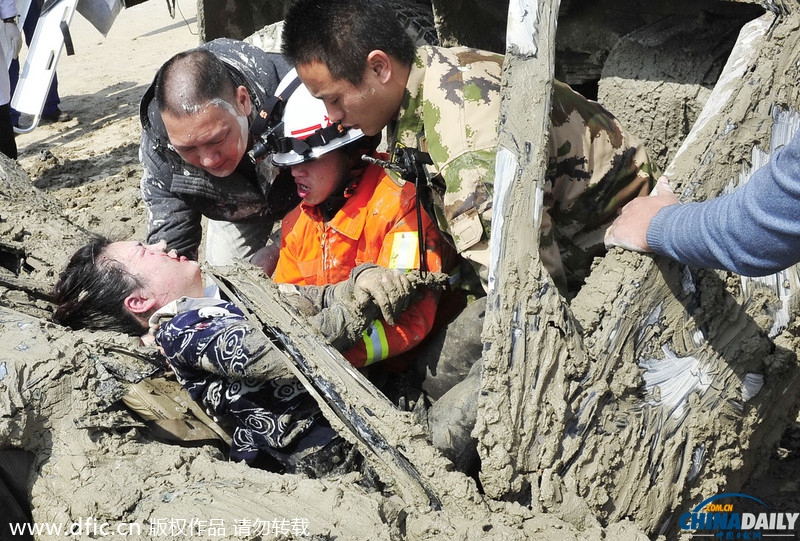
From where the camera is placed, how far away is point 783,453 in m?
3.45

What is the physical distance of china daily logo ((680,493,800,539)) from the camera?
7.89ft

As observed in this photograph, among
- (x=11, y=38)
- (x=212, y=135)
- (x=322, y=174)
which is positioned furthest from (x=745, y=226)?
(x=11, y=38)

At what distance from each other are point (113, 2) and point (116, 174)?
202 centimetres

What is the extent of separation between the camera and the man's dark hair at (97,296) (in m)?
3.05

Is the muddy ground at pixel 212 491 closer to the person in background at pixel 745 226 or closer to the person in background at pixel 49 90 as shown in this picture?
the person in background at pixel 745 226

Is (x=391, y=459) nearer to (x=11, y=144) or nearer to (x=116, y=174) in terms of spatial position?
(x=116, y=174)

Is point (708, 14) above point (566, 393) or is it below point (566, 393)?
above

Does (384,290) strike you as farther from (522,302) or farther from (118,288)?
(118,288)

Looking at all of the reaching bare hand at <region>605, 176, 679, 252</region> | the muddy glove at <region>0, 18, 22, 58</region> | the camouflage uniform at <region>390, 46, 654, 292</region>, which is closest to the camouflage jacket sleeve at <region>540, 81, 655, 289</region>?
the camouflage uniform at <region>390, 46, 654, 292</region>

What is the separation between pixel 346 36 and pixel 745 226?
1.41 metres

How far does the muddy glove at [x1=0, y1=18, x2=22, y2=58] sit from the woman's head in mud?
5.43 meters

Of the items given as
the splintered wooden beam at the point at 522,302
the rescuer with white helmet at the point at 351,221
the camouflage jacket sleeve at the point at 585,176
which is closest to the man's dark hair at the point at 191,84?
the rescuer with white helmet at the point at 351,221

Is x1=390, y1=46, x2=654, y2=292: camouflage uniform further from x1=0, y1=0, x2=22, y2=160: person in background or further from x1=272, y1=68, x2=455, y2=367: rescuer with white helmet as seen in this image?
x1=0, y1=0, x2=22, y2=160: person in background

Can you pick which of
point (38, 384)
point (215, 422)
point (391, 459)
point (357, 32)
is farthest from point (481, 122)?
point (38, 384)
